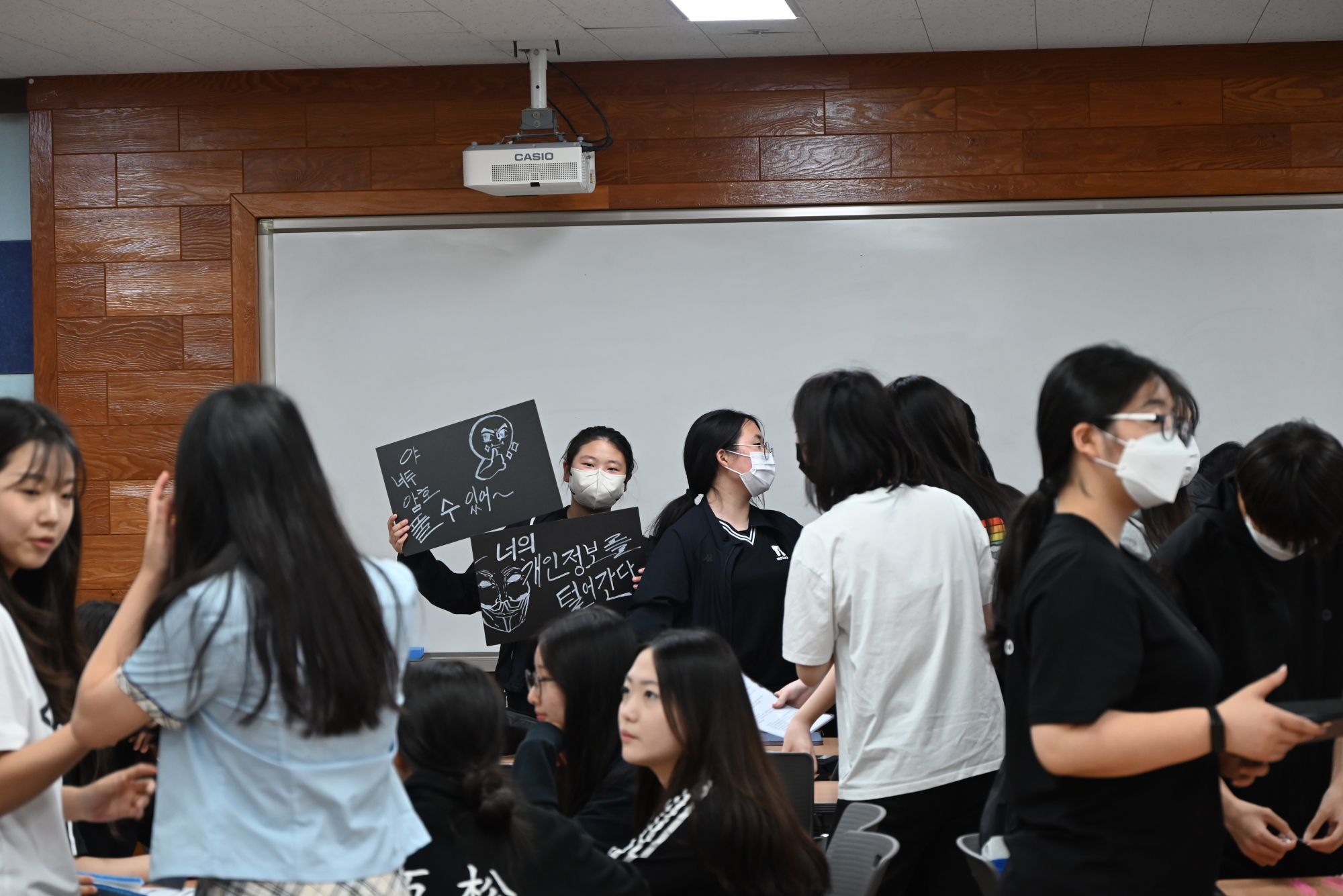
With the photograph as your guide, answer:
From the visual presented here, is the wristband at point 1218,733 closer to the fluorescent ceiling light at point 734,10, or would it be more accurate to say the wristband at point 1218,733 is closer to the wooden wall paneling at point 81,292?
the fluorescent ceiling light at point 734,10

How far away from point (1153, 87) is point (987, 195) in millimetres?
737

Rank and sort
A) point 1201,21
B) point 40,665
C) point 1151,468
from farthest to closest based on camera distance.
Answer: point 1201,21 < point 40,665 < point 1151,468

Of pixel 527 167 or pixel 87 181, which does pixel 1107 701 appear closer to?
pixel 527 167

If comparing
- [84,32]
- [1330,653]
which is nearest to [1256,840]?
[1330,653]

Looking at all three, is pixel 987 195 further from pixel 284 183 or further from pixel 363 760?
pixel 363 760

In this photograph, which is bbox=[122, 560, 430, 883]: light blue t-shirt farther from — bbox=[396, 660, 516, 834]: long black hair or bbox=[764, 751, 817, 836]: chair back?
bbox=[764, 751, 817, 836]: chair back

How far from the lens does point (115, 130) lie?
486 centimetres

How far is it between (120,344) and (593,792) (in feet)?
11.3

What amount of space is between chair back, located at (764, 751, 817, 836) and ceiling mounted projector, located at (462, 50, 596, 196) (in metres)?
2.66

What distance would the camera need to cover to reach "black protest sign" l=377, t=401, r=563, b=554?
3516 mm

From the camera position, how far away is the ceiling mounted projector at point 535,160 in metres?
4.43

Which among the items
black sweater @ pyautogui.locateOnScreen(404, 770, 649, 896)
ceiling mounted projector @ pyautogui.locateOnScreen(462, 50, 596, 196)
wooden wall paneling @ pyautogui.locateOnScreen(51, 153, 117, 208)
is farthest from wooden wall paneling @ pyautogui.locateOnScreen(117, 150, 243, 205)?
black sweater @ pyautogui.locateOnScreen(404, 770, 649, 896)

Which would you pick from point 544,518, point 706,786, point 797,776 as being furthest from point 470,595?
point 706,786

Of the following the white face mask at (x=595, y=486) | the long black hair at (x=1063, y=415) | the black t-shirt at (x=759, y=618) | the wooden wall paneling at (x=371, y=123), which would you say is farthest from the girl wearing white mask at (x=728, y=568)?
the wooden wall paneling at (x=371, y=123)
